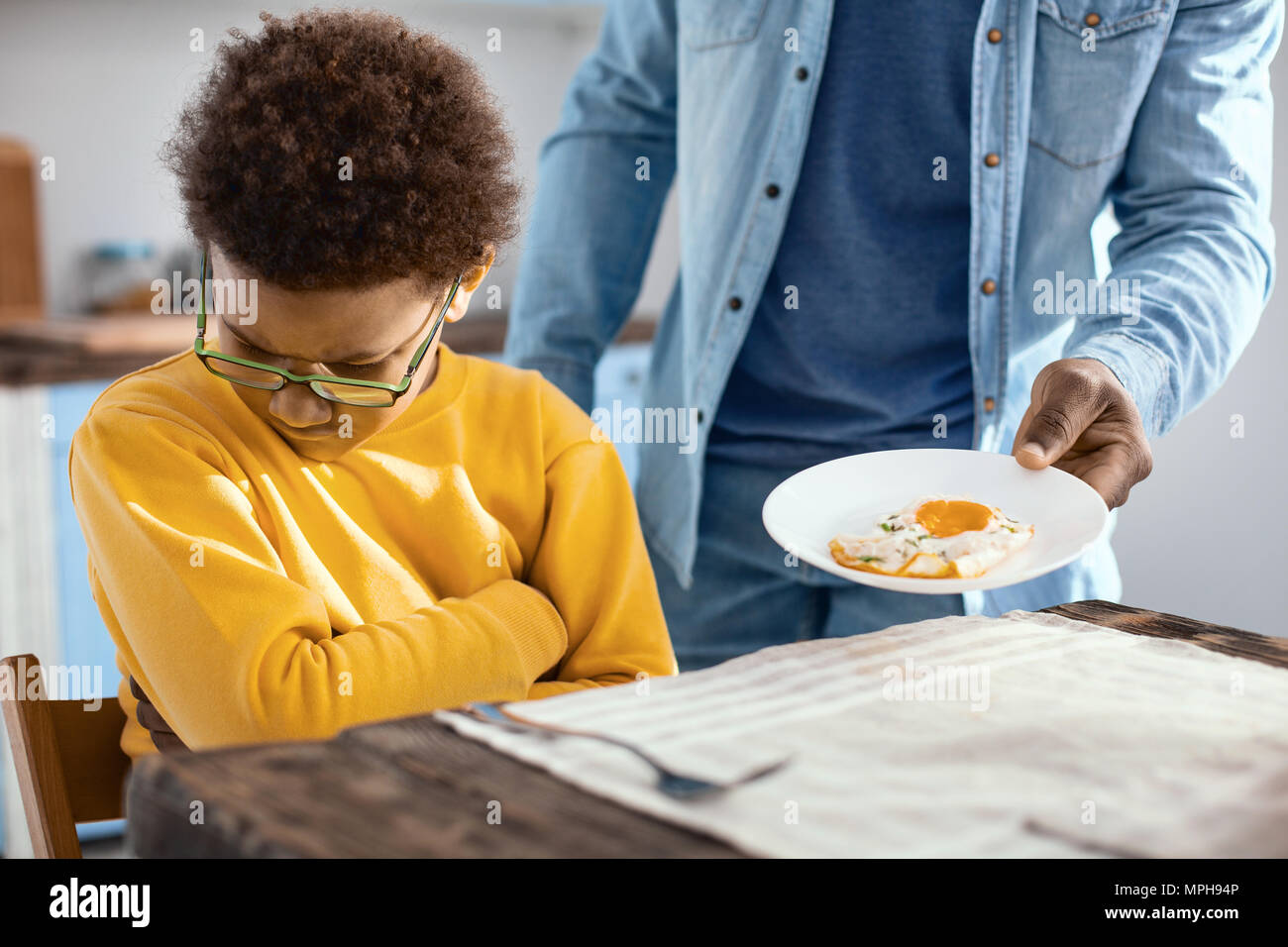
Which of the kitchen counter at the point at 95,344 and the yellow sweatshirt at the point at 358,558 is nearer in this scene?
the yellow sweatshirt at the point at 358,558

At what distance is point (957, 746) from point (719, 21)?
3.39ft

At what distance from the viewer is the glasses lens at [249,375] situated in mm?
858

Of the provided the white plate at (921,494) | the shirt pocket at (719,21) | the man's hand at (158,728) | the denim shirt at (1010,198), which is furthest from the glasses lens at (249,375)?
the shirt pocket at (719,21)

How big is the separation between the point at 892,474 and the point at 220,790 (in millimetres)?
642

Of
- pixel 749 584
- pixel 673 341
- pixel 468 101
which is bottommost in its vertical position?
pixel 749 584

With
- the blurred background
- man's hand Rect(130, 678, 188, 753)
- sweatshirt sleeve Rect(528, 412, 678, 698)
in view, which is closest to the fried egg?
sweatshirt sleeve Rect(528, 412, 678, 698)

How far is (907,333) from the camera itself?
135cm

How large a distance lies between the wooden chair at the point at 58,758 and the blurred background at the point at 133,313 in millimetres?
1033

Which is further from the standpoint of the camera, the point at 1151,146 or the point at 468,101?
the point at 1151,146

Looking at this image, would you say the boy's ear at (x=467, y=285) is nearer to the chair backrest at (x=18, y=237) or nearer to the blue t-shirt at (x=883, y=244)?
the blue t-shirt at (x=883, y=244)

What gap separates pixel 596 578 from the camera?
3.42 feet

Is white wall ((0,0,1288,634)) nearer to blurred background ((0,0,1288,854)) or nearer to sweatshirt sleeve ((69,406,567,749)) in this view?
blurred background ((0,0,1288,854))
